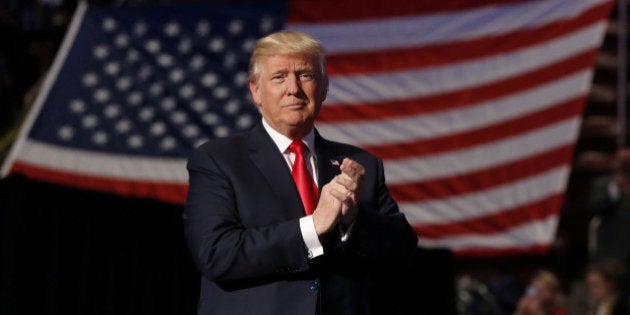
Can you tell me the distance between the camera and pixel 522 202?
948 centimetres

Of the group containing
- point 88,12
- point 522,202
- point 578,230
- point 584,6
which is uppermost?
point 584,6

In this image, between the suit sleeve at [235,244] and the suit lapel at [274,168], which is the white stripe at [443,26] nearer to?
the suit lapel at [274,168]

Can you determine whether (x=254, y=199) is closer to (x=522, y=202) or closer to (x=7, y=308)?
(x=7, y=308)

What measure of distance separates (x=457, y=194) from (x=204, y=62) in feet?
7.93

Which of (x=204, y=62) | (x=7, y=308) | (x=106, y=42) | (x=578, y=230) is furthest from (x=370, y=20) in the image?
(x=7, y=308)

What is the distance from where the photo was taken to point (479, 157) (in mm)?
9352

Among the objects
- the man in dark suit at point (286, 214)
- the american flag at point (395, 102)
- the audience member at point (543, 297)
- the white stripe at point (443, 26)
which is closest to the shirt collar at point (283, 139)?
the man in dark suit at point (286, 214)

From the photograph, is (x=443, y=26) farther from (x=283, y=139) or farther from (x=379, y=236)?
(x=379, y=236)

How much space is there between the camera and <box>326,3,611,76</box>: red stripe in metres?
9.68

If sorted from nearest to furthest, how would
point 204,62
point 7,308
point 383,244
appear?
point 383,244
point 7,308
point 204,62

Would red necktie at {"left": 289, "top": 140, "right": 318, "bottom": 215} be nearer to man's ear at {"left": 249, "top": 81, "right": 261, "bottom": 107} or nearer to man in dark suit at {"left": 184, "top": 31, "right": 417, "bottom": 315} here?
man in dark suit at {"left": 184, "top": 31, "right": 417, "bottom": 315}

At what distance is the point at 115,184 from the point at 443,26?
2972 mm

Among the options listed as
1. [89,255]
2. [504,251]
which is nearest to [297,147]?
[89,255]

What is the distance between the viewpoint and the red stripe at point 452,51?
968cm
